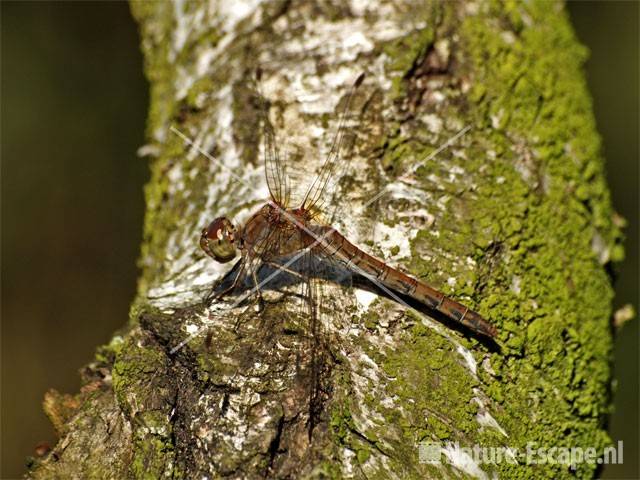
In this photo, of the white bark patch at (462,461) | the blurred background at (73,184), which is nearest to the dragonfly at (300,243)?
the white bark patch at (462,461)

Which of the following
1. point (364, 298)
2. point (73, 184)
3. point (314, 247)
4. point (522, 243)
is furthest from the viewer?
point (73, 184)

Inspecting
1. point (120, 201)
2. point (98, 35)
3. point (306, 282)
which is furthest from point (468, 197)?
point (98, 35)

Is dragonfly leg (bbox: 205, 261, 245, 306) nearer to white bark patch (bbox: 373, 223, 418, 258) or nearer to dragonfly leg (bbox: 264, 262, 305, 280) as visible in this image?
dragonfly leg (bbox: 264, 262, 305, 280)

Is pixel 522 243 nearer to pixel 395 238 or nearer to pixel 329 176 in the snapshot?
pixel 395 238

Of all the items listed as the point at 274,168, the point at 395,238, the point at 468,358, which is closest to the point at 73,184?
the point at 274,168

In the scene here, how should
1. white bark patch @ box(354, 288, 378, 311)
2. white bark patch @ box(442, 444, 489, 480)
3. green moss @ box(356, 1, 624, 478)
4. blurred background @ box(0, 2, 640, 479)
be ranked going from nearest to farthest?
white bark patch @ box(442, 444, 489, 480)
green moss @ box(356, 1, 624, 478)
white bark patch @ box(354, 288, 378, 311)
blurred background @ box(0, 2, 640, 479)

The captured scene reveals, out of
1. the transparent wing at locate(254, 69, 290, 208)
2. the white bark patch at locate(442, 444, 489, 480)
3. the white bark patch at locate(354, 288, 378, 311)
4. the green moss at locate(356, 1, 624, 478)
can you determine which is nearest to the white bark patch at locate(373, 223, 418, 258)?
the green moss at locate(356, 1, 624, 478)
